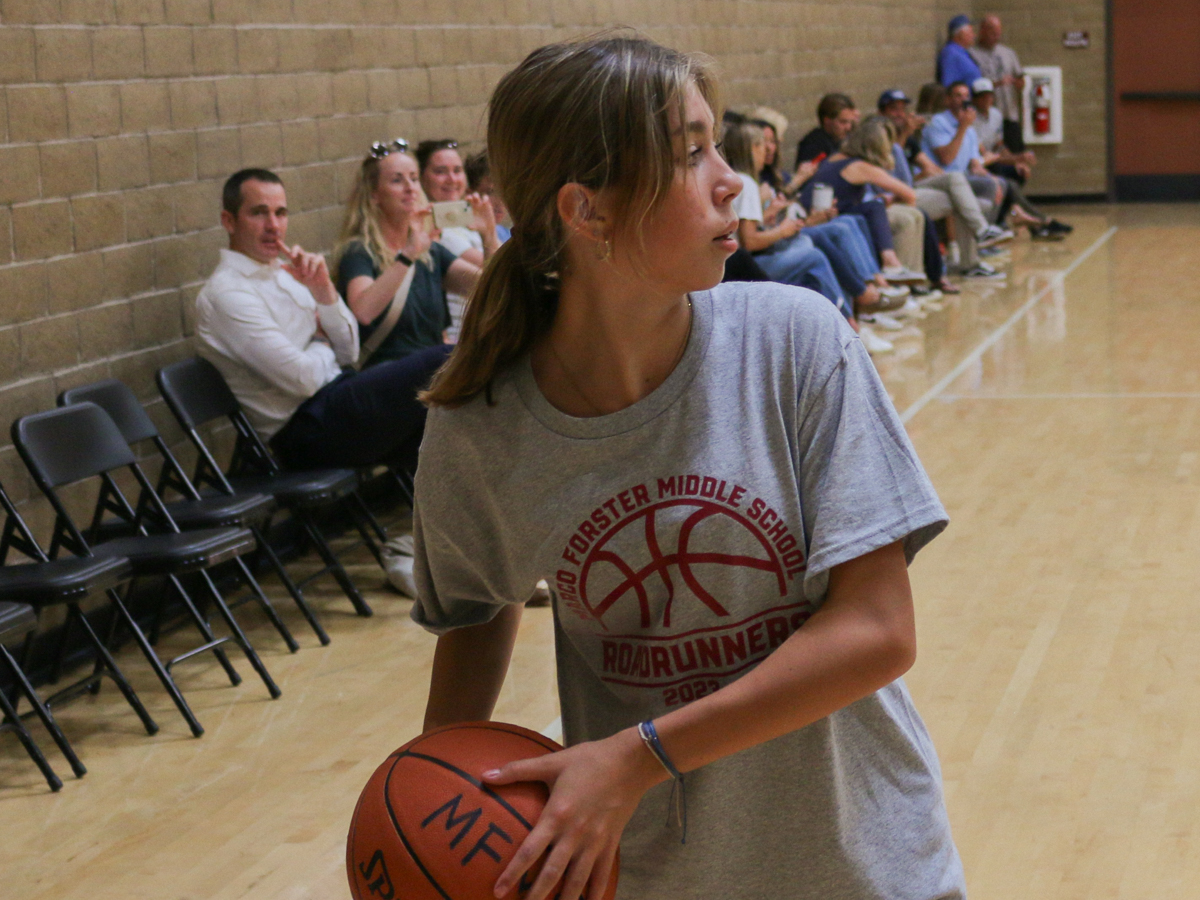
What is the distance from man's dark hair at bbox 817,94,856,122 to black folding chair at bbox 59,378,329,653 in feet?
22.5

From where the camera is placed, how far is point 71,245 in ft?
14.4

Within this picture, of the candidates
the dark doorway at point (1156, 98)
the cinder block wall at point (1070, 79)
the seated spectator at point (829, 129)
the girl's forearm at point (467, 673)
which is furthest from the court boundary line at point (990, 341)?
the girl's forearm at point (467, 673)

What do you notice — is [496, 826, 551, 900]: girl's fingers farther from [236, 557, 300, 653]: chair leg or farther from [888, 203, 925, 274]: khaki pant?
[888, 203, 925, 274]: khaki pant

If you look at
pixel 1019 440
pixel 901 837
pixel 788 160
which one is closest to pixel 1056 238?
pixel 788 160

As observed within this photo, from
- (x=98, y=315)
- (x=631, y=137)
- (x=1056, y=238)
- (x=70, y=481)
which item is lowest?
(x=1056, y=238)

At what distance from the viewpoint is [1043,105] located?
50.4ft

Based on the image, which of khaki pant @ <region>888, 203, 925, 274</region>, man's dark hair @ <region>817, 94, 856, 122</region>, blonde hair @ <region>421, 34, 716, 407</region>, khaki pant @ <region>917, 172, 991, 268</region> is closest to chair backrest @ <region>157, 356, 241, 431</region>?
blonde hair @ <region>421, 34, 716, 407</region>

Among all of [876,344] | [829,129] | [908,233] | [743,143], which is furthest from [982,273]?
[743,143]

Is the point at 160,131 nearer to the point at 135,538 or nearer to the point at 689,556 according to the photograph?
the point at 135,538

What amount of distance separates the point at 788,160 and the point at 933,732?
8099 millimetres

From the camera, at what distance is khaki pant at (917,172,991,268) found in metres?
11.1

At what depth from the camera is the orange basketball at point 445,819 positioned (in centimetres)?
113

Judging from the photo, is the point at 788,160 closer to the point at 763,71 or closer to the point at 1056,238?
the point at 763,71

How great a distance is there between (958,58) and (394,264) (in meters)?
10.5
